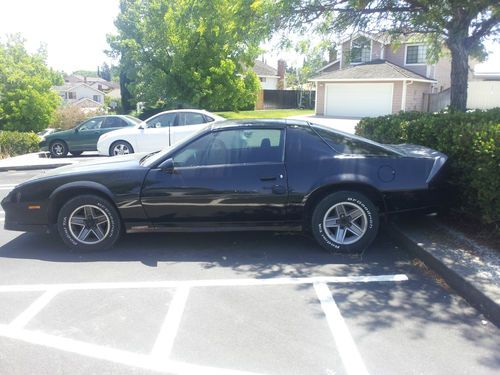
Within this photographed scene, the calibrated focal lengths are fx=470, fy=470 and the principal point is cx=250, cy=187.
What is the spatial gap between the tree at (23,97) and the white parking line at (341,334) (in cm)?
2173

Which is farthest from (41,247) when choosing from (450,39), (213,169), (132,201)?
(450,39)

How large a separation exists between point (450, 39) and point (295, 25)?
2.56 meters

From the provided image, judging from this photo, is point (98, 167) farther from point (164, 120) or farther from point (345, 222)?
point (164, 120)

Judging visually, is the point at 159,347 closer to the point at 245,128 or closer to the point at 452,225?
the point at 245,128

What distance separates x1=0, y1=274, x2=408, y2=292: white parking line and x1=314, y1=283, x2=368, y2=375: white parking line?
0.20m

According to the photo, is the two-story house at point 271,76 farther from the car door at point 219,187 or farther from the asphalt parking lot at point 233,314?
the asphalt parking lot at point 233,314

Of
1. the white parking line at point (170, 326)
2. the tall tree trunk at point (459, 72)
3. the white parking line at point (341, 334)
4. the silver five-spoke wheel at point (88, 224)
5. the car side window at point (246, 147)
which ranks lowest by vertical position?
the white parking line at point (170, 326)

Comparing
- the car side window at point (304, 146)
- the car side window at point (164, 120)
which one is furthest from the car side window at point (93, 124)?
the car side window at point (304, 146)

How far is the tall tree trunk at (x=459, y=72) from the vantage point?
25.6 ft

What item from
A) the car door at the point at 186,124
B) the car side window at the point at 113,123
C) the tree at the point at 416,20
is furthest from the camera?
the car side window at the point at 113,123

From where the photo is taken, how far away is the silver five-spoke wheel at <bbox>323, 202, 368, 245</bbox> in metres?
5.14

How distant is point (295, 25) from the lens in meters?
8.09

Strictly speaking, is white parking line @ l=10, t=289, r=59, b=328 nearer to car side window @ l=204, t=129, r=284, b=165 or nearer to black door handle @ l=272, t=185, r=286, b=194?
car side window @ l=204, t=129, r=284, b=165

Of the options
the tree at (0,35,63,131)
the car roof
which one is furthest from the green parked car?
the car roof
